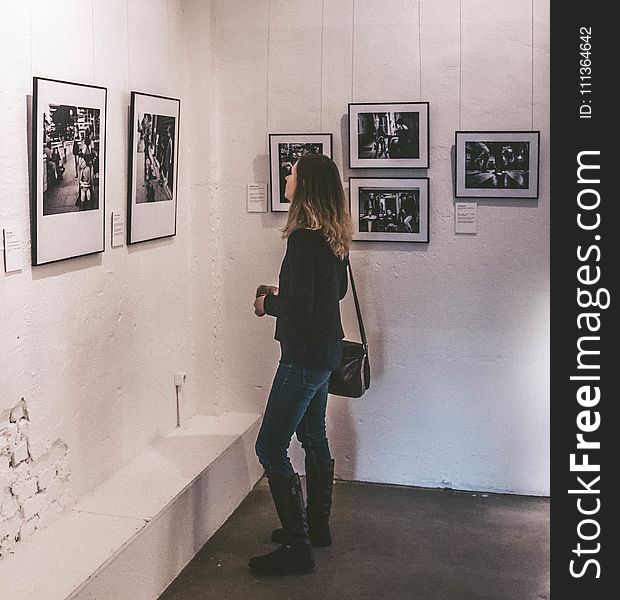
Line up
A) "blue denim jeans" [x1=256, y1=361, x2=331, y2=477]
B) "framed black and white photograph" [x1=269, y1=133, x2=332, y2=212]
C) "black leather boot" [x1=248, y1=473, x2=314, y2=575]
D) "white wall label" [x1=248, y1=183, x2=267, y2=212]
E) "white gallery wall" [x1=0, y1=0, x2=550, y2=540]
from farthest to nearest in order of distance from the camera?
"white wall label" [x1=248, y1=183, x2=267, y2=212], "framed black and white photograph" [x1=269, y1=133, x2=332, y2=212], "white gallery wall" [x1=0, y1=0, x2=550, y2=540], "black leather boot" [x1=248, y1=473, x2=314, y2=575], "blue denim jeans" [x1=256, y1=361, x2=331, y2=477]

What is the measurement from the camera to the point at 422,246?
4.80m

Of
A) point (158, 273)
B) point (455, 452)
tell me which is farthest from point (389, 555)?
point (158, 273)

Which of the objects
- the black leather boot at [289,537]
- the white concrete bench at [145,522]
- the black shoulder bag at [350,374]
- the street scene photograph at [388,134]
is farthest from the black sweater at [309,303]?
the street scene photograph at [388,134]

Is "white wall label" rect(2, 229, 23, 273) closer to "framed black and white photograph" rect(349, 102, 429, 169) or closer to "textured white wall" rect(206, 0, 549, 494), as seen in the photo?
"textured white wall" rect(206, 0, 549, 494)

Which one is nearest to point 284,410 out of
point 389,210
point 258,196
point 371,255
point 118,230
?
point 118,230

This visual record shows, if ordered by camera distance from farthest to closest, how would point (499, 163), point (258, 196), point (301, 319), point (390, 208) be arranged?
point (258, 196), point (390, 208), point (499, 163), point (301, 319)

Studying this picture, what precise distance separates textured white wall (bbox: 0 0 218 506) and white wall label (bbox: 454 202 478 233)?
133cm

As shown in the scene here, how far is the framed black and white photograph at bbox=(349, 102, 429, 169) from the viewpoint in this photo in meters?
4.70

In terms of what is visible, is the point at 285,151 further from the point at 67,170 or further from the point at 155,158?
the point at 67,170

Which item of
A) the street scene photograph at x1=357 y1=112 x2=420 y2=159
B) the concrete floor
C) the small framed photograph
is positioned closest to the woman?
the concrete floor

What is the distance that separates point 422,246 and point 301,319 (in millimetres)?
1341

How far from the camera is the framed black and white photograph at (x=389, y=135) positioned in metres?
4.70

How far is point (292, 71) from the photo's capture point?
4.85 metres

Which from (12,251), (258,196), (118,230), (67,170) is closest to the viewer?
(12,251)
